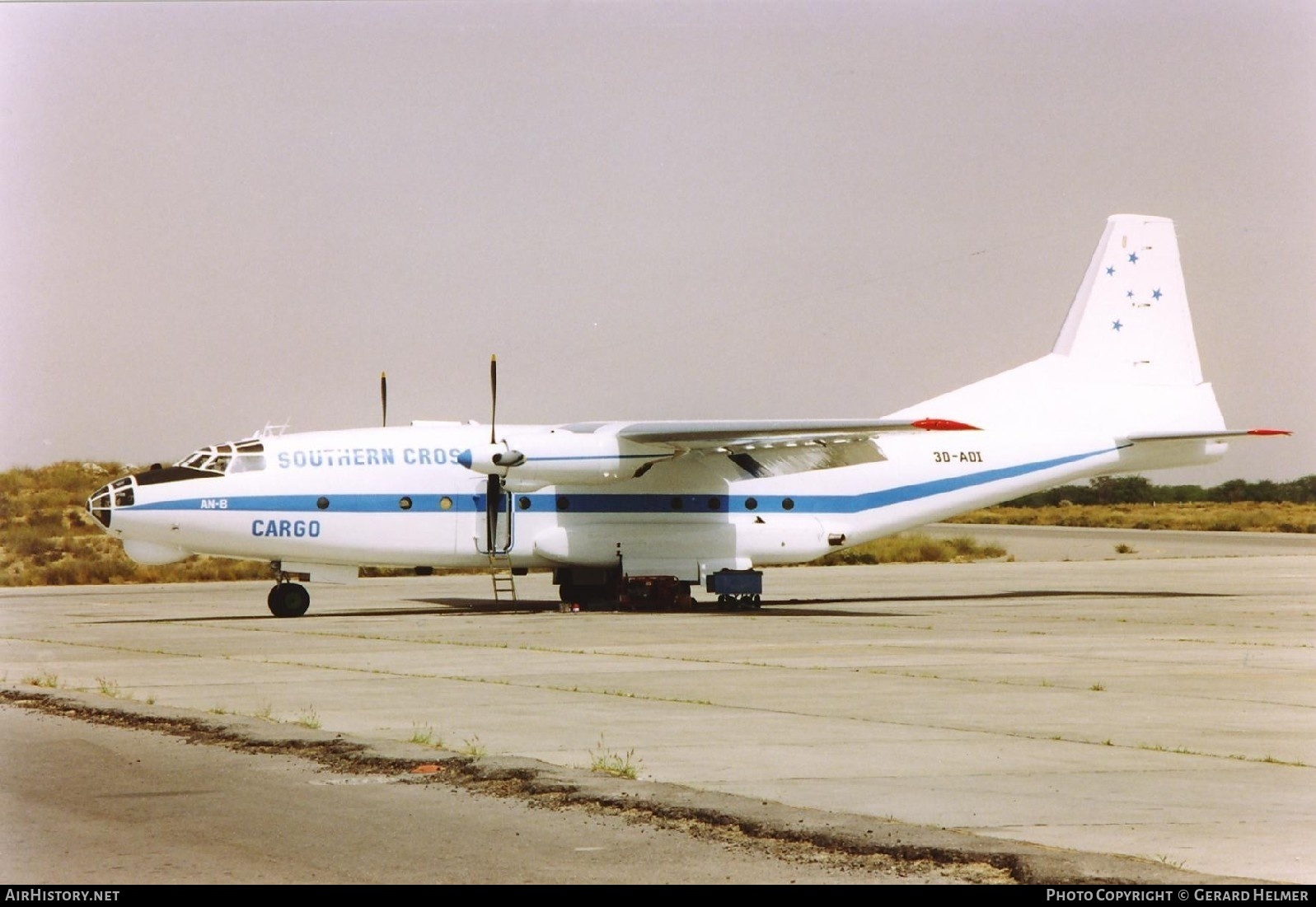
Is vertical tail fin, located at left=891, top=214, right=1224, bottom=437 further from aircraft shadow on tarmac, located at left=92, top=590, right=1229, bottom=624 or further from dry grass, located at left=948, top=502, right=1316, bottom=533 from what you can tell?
dry grass, located at left=948, top=502, right=1316, bottom=533

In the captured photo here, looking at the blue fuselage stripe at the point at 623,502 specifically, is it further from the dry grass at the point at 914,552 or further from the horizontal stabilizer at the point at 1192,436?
the dry grass at the point at 914,552

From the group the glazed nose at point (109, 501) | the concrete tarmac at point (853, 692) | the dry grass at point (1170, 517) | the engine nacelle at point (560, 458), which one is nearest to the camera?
the concrete tarmac at point (853, 692)

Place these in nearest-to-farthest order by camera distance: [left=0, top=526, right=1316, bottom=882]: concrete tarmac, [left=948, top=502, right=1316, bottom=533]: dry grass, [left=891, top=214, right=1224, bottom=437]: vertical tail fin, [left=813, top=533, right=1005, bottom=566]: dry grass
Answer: [left=0, top=526, right=1316, bottom=882]: concrete tarmac
[left=891, top=214, right=1224, bottom=437]: vertical tail fin
[left=813, top=533, right=1005, bottom=566]: dry grass
[left=948, top=502, right=1316, bottom=533]: dry grass

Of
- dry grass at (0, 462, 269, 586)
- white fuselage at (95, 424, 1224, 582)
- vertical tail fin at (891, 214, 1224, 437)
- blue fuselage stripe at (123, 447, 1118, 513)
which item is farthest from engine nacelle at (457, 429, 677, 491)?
dry grass at (0, 462, 269, 586)

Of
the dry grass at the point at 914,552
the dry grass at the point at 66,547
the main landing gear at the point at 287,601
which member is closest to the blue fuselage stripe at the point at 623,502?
the main landing gear at the point at 287,601

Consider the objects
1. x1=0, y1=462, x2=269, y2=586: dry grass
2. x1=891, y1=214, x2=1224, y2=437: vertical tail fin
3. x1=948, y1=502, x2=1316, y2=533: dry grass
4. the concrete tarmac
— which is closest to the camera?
the concrete tarmac

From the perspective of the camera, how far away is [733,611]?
29016 mm

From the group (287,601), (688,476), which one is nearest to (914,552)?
(688,476)

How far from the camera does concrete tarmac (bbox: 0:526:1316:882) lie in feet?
32.0

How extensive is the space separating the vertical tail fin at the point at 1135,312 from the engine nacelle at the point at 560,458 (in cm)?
1039

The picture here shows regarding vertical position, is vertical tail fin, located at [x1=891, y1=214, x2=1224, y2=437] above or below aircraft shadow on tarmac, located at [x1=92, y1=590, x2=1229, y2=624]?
above

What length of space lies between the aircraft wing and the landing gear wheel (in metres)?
5.86

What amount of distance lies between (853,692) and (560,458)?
12903 mm

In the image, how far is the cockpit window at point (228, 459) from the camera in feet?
90.3
